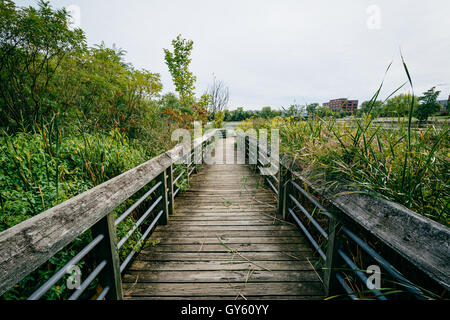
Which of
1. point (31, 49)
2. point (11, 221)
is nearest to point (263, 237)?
point (11, 221)

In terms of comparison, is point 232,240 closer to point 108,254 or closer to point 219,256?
point 219,256

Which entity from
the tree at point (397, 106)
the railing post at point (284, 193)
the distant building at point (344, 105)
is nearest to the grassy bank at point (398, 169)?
the tree at point (397, 106)

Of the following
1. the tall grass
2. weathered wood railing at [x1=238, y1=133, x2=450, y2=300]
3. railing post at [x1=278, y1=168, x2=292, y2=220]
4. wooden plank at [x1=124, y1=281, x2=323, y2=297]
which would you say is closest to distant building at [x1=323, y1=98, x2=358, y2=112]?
the tall grass

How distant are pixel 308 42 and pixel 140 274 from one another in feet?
14.3

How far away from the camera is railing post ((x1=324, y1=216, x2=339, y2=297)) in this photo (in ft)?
4.55

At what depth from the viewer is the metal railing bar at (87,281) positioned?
1.00m

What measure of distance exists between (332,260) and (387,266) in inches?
22.3

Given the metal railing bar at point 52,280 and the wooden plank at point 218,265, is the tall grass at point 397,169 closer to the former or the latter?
the wooden plank at point 218,265

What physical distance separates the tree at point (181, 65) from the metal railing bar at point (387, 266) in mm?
9571

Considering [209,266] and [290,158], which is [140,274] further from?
[290,158]

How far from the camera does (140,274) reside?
1.75 m

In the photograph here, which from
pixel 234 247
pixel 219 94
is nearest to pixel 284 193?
pixel 234 247

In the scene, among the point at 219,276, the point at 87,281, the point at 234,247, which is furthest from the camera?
the point at 234,247

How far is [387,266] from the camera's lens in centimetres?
90
